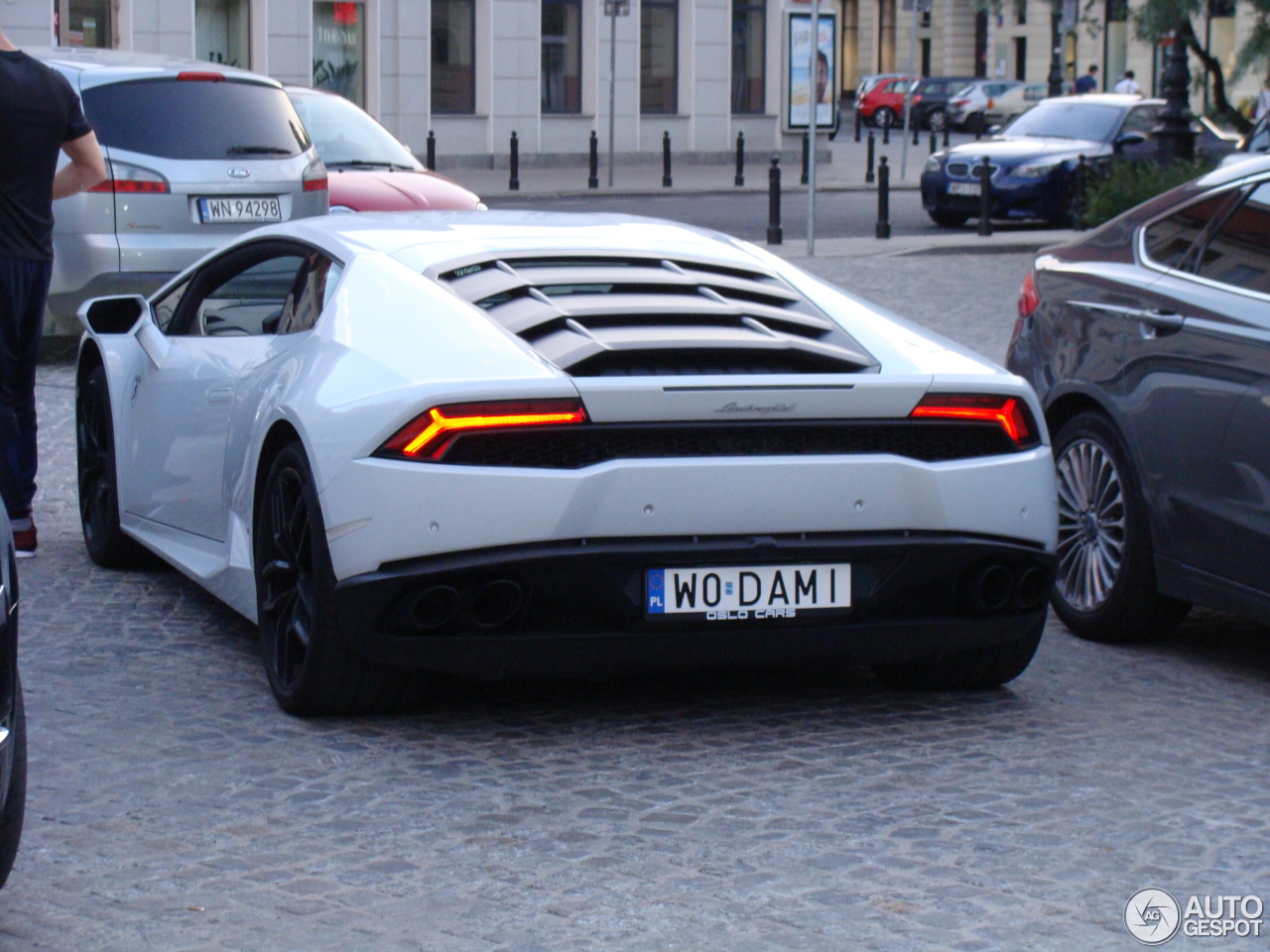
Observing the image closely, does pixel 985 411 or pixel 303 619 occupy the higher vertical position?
pixel 985 411

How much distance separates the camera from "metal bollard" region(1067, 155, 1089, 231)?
22.2 metres

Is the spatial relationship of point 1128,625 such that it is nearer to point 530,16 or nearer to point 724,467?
point 724,467

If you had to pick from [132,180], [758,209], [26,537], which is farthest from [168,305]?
[758,209]

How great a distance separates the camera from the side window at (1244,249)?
5.70 meters

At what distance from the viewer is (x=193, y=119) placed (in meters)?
11.6

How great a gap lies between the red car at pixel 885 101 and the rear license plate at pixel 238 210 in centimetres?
5158

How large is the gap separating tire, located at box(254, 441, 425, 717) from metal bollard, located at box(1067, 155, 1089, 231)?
17.9 metres

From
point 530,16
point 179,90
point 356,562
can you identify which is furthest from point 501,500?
point 530,16

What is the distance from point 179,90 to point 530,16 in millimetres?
25298

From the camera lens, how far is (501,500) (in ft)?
15.0

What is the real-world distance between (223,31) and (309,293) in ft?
96.4

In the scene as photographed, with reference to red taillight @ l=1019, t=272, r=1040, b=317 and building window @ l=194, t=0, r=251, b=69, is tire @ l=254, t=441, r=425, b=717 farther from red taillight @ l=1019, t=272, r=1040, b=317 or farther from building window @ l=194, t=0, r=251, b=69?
building window @ l=194, t=0, r=251, b=69

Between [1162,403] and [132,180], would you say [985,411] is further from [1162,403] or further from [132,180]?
[132,180]

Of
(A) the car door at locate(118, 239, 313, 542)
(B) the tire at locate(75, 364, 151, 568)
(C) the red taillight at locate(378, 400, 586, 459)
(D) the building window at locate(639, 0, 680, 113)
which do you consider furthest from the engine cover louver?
(D) the building window at locate(639, 0, 680, 113)
